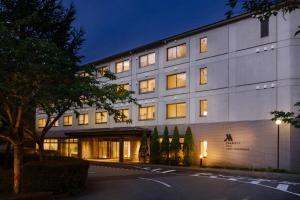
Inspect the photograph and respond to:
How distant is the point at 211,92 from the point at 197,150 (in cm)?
512

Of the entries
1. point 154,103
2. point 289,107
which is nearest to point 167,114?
point 154,103

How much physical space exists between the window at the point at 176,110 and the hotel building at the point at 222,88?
0.29ft

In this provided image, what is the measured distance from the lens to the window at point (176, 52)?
137 feet

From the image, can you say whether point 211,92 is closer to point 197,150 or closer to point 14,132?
point 197,150

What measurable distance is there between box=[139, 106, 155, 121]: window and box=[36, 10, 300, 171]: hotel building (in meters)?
0.10

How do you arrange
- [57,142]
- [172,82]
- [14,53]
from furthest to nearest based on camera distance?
[57,142]
[172,82]
[14,53]

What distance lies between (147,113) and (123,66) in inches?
264

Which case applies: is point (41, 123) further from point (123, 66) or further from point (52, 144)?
point (123, 66)

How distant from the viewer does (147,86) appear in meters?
46.2

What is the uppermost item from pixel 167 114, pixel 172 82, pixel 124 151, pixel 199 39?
pixel 199 39

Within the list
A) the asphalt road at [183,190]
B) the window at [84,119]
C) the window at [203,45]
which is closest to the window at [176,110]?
the window at [203,45]

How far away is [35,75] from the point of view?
51.9 ft

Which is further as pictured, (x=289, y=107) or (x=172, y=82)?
(x=172, y=82)

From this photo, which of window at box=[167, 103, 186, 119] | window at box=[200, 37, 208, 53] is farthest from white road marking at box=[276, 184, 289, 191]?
window at box=[167, 103, 186, 119]
